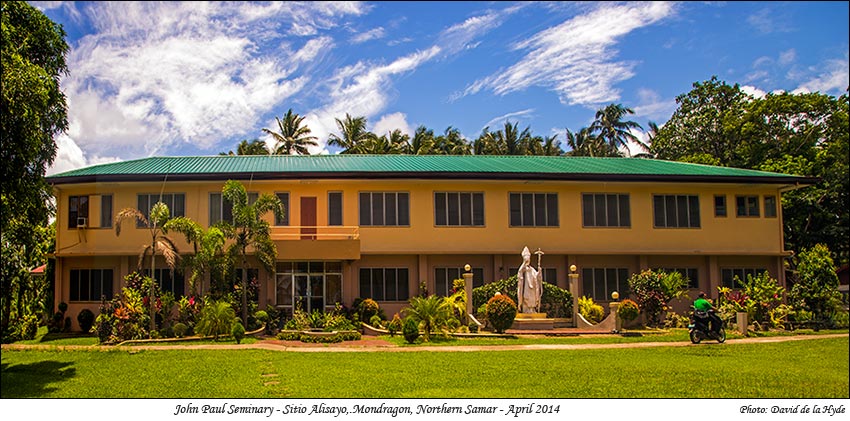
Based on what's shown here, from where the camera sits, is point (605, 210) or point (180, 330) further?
point (605, 210)

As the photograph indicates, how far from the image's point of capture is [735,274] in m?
29.3

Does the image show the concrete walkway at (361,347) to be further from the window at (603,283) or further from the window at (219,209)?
the window at (603,283)

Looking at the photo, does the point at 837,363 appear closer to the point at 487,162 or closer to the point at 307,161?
the point at 487,162

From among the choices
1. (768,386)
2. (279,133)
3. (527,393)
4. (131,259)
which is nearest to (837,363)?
(768,386)

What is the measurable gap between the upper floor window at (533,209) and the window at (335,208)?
6116 mm

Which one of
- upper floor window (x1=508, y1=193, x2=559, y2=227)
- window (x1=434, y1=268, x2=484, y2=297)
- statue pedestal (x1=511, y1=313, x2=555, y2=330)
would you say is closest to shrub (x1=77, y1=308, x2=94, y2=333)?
window (x1=434, y1=268, x2=484, y2=297)

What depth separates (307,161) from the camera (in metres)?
29.8

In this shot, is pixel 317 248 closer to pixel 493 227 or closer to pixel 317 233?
pixel 317 233

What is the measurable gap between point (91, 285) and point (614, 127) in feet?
110

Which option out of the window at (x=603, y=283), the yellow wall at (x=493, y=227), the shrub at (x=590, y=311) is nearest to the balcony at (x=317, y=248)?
the yellow wall at (x=493, y=227)

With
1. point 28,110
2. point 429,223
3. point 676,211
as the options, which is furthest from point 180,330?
point 676,211

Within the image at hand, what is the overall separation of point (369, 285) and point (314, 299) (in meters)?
2.00

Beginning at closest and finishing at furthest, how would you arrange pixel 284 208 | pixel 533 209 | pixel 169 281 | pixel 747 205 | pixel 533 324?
pixel 533 324
pixel 169 281
pixel 284 208
pixel 533 209
pixel 747 205

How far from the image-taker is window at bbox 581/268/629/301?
28.3 m
